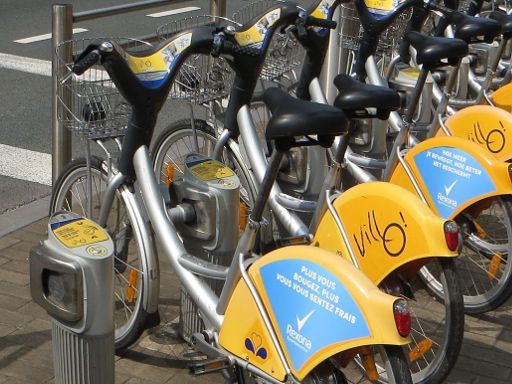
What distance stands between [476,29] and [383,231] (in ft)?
5.22

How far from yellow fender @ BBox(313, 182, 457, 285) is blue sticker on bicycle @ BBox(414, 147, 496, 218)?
2.71 ft

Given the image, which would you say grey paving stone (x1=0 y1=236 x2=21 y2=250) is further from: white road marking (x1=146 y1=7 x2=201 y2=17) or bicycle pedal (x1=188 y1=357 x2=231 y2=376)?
white road marking (x1=146 y1=7 x2=201 y2=17)

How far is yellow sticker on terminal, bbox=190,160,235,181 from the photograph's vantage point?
4180mm

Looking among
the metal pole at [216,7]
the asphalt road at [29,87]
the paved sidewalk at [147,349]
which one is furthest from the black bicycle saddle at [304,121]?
the metal pole at [216,7]

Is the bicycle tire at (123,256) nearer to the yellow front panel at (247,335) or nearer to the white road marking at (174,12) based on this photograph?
the yellow front panel at (247,335)

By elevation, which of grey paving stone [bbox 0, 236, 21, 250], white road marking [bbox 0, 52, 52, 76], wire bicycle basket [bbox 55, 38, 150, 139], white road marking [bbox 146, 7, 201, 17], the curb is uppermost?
wire bicycle basket [bbox 55, 38, 150, 139]

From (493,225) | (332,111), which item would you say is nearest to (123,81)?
(332,111)

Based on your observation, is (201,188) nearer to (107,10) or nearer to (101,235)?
(101,235)

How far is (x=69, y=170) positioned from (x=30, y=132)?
3163 millimetres

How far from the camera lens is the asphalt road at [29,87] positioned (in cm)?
664

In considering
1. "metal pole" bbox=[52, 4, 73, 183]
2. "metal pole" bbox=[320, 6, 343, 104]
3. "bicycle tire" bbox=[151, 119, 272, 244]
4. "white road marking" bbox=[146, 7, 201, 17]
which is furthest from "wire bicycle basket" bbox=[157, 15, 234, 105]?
"white road marking" bbox=[146, 7, 201, 17]

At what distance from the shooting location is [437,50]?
4.46m

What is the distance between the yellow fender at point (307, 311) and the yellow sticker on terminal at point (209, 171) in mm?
811

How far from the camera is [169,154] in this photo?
17.7ft
